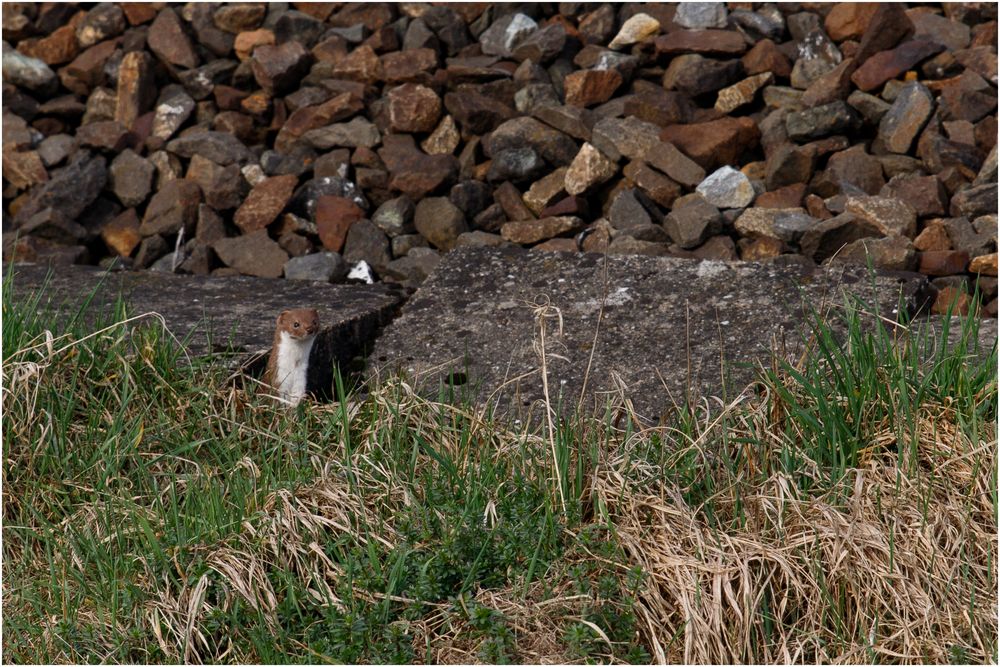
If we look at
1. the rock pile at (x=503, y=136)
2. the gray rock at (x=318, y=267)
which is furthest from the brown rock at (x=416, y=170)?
the gray rock at (x=318, y=267)

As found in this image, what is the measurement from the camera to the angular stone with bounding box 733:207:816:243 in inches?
173

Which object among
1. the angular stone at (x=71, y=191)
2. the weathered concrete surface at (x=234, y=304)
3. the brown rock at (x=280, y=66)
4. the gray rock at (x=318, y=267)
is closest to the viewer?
the weathered concrete surface at (x=234, y=304)

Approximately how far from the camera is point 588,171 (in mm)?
4785

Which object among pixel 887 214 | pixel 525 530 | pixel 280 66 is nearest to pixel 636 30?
pixel 887 214

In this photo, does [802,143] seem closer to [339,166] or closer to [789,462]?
[339,166]

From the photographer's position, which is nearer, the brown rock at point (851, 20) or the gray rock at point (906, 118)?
the gray rock at point (906, 118)

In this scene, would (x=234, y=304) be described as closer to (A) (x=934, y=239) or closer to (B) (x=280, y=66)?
(B) (x=280, y=66)

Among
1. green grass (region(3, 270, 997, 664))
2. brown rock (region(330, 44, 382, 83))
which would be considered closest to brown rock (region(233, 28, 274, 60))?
brown rock (region(330, 44, 382, 83))

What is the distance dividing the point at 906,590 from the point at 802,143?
8.60ft

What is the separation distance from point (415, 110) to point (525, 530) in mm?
2884

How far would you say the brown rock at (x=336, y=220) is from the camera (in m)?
4.93

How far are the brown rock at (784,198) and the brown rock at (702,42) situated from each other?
2.54ft

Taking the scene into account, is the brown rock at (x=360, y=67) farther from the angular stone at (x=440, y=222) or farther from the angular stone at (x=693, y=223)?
the angular stone at (x=693, y=223)

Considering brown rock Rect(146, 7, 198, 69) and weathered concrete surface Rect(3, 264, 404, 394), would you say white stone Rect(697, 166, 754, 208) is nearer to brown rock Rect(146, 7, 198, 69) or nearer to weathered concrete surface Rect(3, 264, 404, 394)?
weathered concrete surface Rect(3, 264, 404, 394)
